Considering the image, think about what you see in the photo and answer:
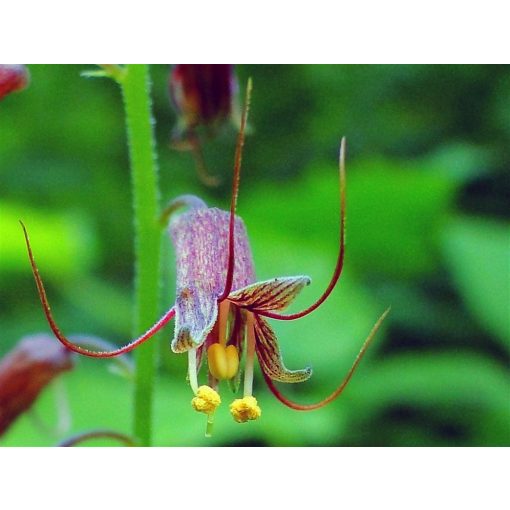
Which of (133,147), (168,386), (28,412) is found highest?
(133,147)

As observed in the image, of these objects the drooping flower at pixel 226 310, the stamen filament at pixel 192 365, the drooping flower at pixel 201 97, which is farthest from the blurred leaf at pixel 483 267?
the stamen filament at pixel 192 365

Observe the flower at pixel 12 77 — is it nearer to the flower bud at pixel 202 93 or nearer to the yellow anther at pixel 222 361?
the flower bud at pixel 202 93

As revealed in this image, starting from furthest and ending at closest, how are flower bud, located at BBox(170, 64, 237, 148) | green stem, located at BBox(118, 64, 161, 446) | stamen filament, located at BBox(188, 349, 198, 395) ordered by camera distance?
flower bud, located at BBox(170, 64, 237, 148) < green stem, located at BBox(118, 64, 161, 446) < stamen filament, located at BBox(188, 349, 198, 395)

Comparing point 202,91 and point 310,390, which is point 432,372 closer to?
point 310,390

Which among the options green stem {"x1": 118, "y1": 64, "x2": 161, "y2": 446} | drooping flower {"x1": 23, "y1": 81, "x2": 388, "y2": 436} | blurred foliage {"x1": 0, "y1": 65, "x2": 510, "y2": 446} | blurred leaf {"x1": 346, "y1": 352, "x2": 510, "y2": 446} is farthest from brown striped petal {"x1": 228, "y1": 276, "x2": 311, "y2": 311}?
blurred leaf {"x1": 346, "y1": 352, "x2": 510, "y2": 446}

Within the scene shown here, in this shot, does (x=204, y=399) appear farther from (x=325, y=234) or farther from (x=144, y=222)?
(x=325, y=234)

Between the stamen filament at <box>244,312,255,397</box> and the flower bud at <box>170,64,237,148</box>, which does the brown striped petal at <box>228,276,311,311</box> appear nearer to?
the stamen filament at <box>244,312,255,397</box>
